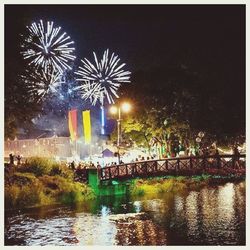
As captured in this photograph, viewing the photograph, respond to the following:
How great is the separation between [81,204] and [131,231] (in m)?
8.22

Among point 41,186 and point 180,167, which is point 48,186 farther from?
point 180,167

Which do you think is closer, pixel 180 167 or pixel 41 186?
pixel 41 186

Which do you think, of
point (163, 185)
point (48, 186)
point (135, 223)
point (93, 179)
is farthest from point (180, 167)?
point (48, 186)

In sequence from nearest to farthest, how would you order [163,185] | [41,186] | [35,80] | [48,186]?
[35,80] → [41,186] → [48,186] → [163,185]

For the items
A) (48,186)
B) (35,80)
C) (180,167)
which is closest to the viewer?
(35,80)

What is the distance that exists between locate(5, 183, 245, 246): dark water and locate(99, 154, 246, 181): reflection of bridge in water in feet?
5.94

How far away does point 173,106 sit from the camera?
43344mm

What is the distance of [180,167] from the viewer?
31.6 meters

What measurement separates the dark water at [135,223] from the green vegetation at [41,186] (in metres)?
1.07

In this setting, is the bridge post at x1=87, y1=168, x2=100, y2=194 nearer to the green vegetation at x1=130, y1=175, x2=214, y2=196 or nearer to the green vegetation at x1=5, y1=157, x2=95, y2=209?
the green vegetation at x1=5, y1=157, x2=95, y2=209

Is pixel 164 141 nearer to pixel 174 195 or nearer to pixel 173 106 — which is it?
pixel 173 106

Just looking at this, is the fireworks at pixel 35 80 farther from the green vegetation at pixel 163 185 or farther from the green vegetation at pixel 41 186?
the green vegetation at pixel 163 185

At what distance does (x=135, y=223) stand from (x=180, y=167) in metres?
8.14

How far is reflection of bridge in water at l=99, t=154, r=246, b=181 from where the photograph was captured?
31.0 metres
